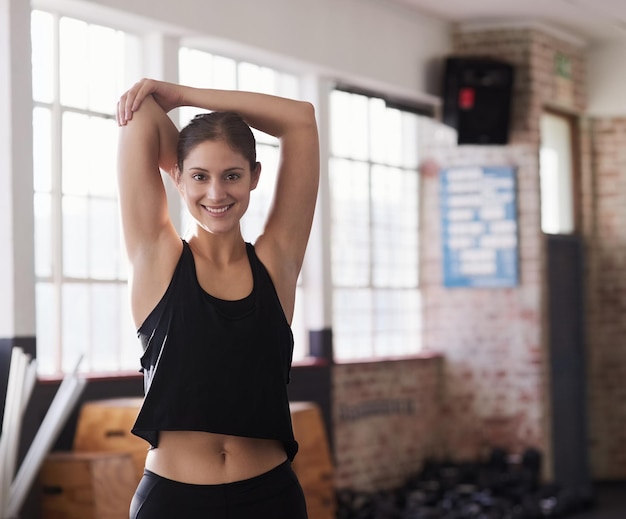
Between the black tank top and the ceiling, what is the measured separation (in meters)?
7.19

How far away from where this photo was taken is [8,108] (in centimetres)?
577

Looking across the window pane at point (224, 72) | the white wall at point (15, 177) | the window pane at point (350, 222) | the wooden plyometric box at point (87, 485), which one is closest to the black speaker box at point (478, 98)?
the window pane at point (350, 222)

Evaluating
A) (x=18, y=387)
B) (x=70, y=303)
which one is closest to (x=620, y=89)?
(x=70, y=303)

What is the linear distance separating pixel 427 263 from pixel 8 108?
16.0ft

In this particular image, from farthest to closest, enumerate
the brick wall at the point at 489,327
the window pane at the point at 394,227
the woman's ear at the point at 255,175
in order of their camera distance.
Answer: the brick wall at the point at 489,327 < the window pane at the point at 394,227 < the woman's ear at the point at 255,175

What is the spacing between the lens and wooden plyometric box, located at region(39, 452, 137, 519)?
553cm

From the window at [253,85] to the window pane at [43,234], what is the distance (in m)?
1.19

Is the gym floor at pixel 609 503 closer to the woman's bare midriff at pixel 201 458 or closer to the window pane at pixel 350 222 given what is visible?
the window pane at pixel 350 222

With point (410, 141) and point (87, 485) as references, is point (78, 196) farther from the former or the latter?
point (410, 141)

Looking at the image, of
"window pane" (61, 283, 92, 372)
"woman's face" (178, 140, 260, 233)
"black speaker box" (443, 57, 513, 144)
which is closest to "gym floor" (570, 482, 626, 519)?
"black speaker box" (443, 57, 513, 144)

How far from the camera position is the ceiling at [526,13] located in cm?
905

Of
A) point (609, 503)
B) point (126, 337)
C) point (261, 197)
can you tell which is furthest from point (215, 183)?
point (609, 503)

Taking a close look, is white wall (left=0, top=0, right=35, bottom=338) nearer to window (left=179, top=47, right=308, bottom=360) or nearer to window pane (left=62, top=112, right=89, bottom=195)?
window pane (left=62, top=112, right=89, bottom=195)

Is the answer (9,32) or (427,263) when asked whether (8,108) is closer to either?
(9,32)
